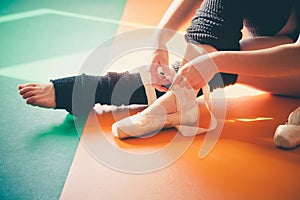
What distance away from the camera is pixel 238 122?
94 centimetres

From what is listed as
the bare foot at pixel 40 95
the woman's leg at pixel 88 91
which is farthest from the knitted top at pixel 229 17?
the bare foot at pixel 40 95

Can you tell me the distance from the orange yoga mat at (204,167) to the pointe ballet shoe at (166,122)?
2 centimetres

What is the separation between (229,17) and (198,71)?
174 millimetres

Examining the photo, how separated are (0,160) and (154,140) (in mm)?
310

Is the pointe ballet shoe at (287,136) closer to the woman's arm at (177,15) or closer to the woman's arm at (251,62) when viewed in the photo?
the woman's arm at (251,62)

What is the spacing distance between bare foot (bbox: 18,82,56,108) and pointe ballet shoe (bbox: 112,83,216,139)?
17 cm

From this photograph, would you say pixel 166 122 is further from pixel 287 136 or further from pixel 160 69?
pixel 287 136

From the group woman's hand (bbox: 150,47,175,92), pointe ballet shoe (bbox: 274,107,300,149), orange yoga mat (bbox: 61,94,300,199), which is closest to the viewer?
orange yoga mat (bbox: 61,94,300,199)

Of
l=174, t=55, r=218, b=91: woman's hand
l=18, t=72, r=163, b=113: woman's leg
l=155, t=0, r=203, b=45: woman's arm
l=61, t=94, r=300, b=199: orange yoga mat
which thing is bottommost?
l=61, t=94, r=300, b=199: orange yoga mat

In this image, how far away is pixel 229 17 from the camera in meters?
0.87

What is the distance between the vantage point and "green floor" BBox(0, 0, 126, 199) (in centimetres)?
75

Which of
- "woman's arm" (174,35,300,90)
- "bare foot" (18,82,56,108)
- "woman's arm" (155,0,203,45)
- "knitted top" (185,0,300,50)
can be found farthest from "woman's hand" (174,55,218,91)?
"bare foot" (18,82,56,108)

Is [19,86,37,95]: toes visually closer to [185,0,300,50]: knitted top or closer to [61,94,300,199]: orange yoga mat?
[61,94,300,199]: orange yoga mat

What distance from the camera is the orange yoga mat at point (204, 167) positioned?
71 centimetres
